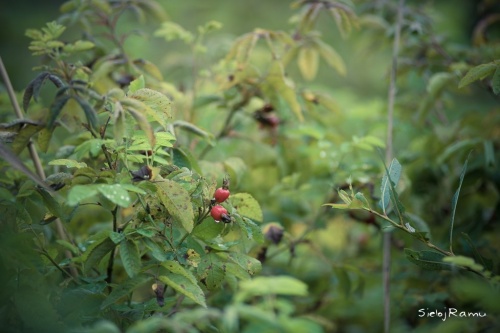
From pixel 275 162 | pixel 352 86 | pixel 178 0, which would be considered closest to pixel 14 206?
pixel 275 162

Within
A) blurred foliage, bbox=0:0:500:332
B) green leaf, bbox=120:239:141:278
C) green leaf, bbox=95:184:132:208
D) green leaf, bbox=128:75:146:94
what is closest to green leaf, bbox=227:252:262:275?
blurred foliage, bbox=0:0:500:332

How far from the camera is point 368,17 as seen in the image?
2.36 metres

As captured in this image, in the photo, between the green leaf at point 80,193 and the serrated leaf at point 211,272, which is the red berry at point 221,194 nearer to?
the serrated leaf at point 211,272

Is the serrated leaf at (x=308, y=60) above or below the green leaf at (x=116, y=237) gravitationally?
above

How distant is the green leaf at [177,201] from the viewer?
1.17 m

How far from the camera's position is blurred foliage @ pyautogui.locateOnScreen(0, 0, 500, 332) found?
1.18 metres

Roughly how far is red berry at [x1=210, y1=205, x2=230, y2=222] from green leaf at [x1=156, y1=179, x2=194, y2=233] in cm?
8

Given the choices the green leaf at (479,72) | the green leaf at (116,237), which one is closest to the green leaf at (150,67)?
the green leaf at (116,237)

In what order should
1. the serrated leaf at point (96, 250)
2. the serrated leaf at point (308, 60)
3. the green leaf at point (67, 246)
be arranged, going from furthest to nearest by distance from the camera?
the serrated leaf at point (308, 60), the green leaf at point (67, 246), the serrated leaf at point (96, 250)

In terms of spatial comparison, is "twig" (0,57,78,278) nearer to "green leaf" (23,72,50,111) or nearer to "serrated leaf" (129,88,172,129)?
"green leaf" (23,72,50,111)

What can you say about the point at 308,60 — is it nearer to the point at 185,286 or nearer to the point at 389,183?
the point at 389,183

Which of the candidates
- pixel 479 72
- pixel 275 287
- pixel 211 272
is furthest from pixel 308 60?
pixel 275 287

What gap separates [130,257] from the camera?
46.4 inches

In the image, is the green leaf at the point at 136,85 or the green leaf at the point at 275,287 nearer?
the green leaf at the point at 275,287
